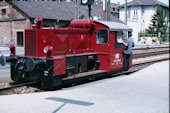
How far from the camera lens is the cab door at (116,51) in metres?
9.69

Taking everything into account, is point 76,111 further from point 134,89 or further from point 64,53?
point 64,53

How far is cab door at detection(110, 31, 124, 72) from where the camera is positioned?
381 inches

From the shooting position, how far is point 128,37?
35.5 feet

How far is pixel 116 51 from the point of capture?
1002cm

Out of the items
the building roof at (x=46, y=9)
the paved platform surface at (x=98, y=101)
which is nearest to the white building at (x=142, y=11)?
the building roof at (x=46, y=9)

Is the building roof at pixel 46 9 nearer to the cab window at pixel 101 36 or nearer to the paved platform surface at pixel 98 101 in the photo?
the cab window at pixel 101 36

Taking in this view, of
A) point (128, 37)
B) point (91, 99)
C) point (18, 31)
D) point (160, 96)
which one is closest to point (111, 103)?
point (91, 99)

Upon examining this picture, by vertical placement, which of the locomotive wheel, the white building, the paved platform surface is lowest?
the paved platform surface

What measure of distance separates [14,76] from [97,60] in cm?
368

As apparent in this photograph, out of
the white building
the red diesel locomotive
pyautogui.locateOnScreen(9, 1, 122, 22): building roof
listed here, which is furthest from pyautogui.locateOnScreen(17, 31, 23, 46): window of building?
the white building

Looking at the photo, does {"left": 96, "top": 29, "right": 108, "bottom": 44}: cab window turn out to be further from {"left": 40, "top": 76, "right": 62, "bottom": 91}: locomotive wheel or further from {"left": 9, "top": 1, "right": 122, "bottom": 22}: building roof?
{"left": 9, "top": 1, "right": 122, "bottom": 22}: building roof

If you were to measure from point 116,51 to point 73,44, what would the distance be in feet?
7.16

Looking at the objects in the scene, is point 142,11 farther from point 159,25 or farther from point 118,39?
point 118,39

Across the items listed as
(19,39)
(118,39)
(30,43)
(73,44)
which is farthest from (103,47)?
(19,39)
